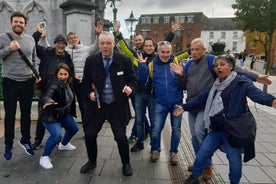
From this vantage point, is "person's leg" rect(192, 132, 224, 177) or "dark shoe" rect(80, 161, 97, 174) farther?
"dark shoe" rect(80, 161, 97, 174)

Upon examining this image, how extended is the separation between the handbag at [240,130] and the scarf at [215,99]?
0.62ft

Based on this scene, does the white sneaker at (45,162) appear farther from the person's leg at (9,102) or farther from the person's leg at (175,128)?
the person's leg at (175,128)

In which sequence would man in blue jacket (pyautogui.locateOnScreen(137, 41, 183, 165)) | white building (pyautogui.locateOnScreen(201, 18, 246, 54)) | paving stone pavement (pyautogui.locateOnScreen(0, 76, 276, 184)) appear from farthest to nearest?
white building (pyautogui.locateOnScreen(201, 18, 246, 54)) < man in blue jacket (pyautogui.locateOnScreen(137, 41, 183, 165)) < paving stone pavement (pyautogui.locateOnScreen(0, 76, 276, 184))

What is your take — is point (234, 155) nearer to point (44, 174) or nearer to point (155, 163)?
point (155, 163)

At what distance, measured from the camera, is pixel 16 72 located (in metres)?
Answer: 4.05

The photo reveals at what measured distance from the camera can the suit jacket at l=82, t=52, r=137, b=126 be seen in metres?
3.79

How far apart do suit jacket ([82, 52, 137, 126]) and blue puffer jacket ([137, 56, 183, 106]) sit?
0.43 metres

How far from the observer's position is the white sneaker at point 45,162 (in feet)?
13.4

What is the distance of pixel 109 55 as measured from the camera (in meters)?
3.82

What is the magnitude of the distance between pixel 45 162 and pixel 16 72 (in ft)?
4.71

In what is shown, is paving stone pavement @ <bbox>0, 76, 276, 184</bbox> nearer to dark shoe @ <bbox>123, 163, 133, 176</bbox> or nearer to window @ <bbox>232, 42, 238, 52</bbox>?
dark shoe @ <bbox>123, 163, 133, 176</bbox>

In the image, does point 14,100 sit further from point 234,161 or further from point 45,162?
point 234,161

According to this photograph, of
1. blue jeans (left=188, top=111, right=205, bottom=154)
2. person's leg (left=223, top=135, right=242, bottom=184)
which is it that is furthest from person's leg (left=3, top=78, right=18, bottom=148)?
person's leg (left=223, top=135, right=242, bottom=184)

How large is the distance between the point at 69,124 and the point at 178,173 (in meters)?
1.89
